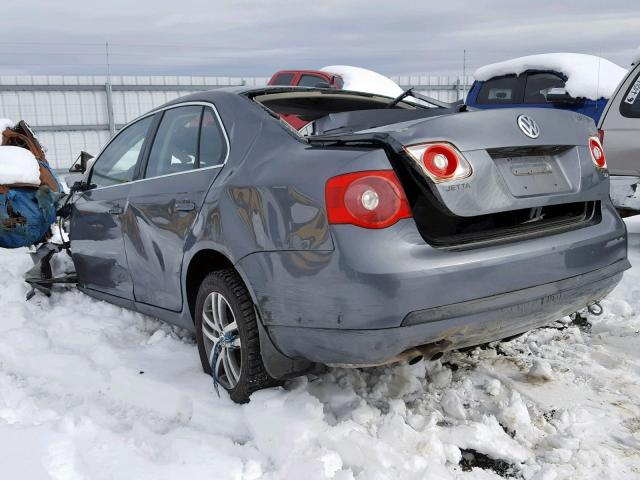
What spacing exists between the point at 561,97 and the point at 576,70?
88 cm

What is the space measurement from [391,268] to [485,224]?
1.79 feet

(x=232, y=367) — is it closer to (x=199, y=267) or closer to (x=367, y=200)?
(x=199, y=267)

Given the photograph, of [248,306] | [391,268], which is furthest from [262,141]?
[391,268]

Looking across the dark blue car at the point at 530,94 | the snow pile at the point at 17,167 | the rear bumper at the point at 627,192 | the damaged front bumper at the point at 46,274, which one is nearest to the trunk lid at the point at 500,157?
the damaged front bumper at the point at 46,274

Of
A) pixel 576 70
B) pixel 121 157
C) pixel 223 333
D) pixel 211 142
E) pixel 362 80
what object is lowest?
pixel 223 333

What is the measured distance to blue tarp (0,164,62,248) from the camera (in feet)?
19.4

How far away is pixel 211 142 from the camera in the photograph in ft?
10.7

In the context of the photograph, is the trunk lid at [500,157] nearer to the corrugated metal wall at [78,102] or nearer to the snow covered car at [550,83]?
the snow covered car at [550,83]

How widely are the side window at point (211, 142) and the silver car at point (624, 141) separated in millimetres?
4100

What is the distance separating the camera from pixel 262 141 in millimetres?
2936

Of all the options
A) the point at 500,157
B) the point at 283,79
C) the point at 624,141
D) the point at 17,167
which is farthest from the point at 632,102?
the point at 283,79

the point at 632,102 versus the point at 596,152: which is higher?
the point at 632,102

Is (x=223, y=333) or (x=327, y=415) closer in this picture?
(x=327, y=415)

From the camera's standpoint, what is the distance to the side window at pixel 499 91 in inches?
348
